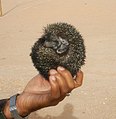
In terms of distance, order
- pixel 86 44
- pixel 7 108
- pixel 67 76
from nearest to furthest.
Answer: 1. pixel 67 76
2. pixel 7 108
3. pixel 86 44

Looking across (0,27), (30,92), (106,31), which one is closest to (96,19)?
(106,31)

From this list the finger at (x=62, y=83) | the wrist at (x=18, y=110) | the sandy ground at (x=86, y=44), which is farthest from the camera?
the sandy ground at (x=86, y=44)

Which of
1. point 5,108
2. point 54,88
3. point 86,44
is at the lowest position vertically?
point 86,44

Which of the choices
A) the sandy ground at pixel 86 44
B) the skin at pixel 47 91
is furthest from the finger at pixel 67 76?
the sandy ground at pixel 86 44

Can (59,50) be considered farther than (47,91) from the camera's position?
No

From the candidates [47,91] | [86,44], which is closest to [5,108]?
[47,91]

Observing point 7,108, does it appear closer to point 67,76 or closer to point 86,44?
point 67,76

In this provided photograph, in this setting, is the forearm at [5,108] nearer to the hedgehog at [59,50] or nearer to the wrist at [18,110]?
the wrist at [18,110]

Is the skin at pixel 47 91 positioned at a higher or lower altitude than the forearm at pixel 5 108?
higher

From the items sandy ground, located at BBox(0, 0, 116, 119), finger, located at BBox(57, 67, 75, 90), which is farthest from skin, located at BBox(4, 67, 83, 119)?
sandy ground, located at BBox(0, 0, 116, 119)
